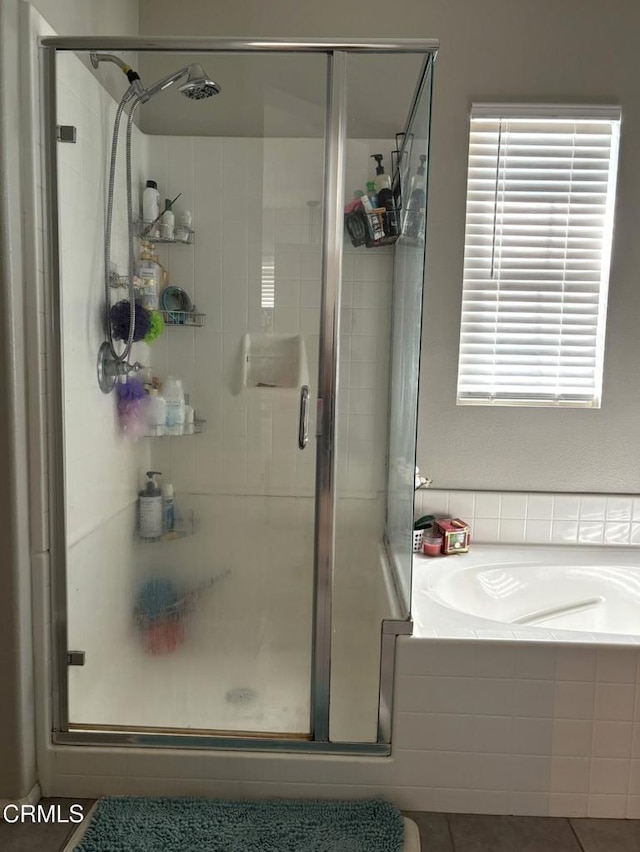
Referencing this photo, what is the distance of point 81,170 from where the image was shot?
169 cm

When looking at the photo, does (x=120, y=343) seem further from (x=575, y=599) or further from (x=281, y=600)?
(x=575, y=599)

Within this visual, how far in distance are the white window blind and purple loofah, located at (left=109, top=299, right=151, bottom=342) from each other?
127 centimetres

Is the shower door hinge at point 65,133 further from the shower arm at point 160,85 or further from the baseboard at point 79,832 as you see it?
the baseboard at point 79,832

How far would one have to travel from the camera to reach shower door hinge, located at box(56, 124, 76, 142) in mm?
1645

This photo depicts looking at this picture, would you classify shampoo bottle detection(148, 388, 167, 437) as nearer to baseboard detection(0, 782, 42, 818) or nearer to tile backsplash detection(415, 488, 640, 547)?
baseboard detection(0, 782, 42, 818)

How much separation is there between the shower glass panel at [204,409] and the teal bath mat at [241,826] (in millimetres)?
189

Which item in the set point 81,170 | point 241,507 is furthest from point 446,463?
point 81,170

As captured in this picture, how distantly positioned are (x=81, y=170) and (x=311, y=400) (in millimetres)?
852

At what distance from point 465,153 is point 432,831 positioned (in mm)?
2188

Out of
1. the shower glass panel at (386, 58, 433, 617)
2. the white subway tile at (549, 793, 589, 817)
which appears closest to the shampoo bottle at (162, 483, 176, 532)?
the shower glass panel at (386, 58, 433, 617)

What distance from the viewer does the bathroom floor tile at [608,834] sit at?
5.30 ft

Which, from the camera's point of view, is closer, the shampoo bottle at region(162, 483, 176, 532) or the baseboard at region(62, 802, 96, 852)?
the baseboard at region(62, 802, 96, 852)

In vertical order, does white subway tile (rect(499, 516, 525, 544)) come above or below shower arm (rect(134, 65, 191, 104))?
below

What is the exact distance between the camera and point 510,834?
5.45ft
